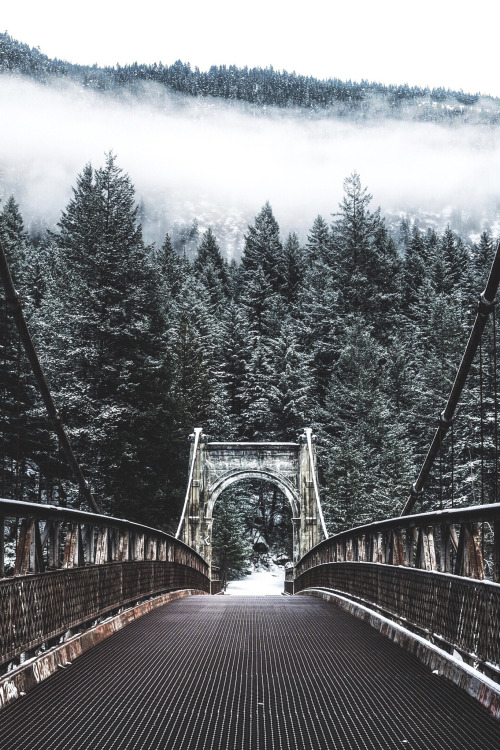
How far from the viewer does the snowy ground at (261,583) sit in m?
41.2

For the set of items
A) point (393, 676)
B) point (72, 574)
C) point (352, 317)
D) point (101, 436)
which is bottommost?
point (393, 676)

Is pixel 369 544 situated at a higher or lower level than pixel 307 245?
lower

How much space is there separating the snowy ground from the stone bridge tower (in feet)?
10.8

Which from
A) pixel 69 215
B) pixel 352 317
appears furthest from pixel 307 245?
pixel 69 215

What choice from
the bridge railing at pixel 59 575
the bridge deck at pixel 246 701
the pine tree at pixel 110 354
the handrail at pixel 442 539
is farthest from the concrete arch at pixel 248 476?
the bridge deck at pixel 246 701

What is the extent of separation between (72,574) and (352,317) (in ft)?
182

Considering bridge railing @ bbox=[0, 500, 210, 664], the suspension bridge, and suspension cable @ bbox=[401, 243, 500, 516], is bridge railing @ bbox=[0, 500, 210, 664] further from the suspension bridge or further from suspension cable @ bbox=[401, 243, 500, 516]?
suspension cable @ bbox=[401, 243, 500, 516]

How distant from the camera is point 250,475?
39406mm

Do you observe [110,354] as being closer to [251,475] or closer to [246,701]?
[251,475]

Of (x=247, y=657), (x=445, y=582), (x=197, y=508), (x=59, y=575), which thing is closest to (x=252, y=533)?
(x=197, y=508)

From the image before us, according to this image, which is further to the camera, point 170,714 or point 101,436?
point 101,436

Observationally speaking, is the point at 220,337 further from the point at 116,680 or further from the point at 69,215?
the point at 116,680

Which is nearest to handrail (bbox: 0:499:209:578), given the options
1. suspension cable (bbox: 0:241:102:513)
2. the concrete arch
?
suspension cable (bbox: 0:241:102:513)

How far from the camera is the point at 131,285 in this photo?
124 ft
